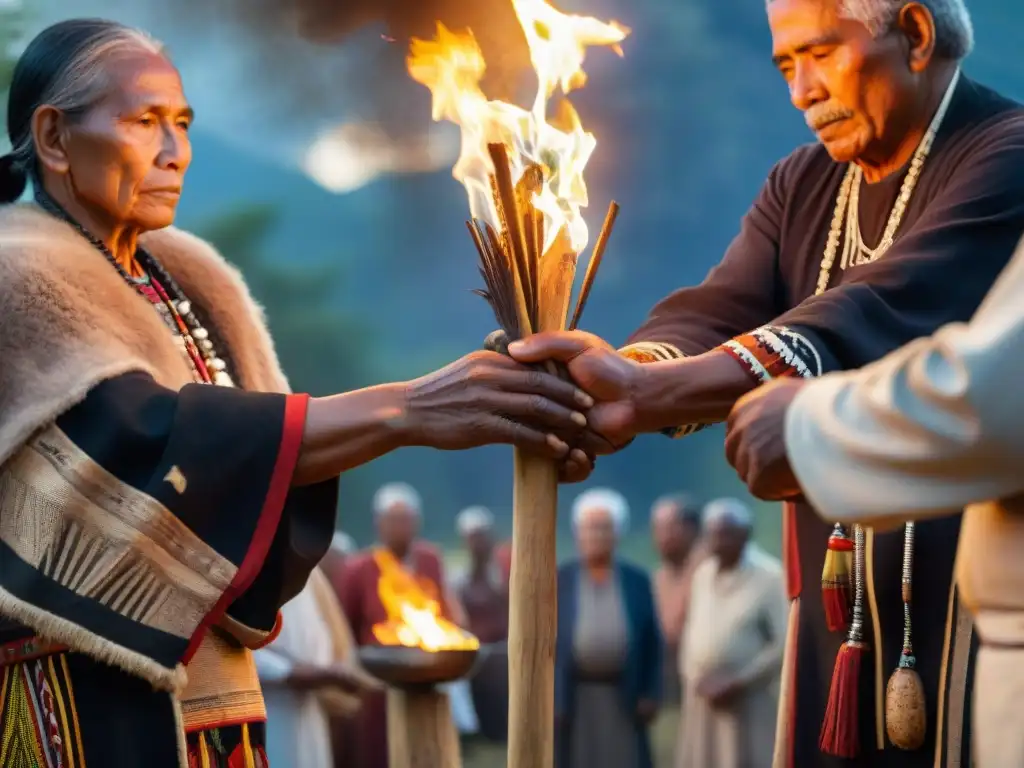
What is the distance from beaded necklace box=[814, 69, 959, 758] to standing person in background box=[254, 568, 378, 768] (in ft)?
13.2

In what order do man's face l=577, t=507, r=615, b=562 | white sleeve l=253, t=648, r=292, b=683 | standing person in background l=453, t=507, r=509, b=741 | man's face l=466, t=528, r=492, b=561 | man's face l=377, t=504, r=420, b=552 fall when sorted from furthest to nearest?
man's face l=466, t=528, r=492, b=561, standing person in background l=453, t=507, r=509, b=741, man's face l=377, t=504, r=420, b=552, man's face l=577, t=507, r=615, b=562, white sleeve l=253, t=648, r=292, b=683

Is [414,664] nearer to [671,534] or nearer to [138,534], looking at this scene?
[138,534]

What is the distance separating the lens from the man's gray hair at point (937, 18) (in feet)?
9.69

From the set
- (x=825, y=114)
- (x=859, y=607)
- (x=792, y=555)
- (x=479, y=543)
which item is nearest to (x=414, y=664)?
(x=792, y=555)

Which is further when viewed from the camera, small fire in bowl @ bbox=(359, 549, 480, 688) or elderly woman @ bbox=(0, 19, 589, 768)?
Answer: small fire in bowl @ bbox=(359, 549, 480, 688)

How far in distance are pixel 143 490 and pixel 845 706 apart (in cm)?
154

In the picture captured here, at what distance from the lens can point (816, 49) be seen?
3021 millimetres

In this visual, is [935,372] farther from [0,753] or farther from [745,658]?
[745,658]

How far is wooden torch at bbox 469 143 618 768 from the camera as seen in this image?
2.72 meters

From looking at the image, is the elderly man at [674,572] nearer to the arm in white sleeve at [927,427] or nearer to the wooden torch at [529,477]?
the wooden torch at [529,477]

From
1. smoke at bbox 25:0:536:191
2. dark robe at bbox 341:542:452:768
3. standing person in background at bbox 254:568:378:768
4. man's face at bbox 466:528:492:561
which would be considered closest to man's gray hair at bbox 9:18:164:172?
standing person in background at bbox 254:568:378:768

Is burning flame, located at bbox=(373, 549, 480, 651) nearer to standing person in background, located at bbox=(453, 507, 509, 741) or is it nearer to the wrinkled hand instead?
the wrinkled hand

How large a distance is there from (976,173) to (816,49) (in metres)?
0.45

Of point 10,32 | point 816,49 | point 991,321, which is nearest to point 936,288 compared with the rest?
point 816,49
